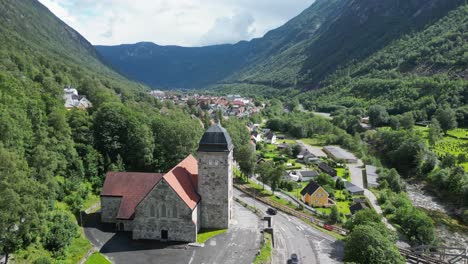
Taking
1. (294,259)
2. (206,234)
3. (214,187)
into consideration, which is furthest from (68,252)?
(294,259)

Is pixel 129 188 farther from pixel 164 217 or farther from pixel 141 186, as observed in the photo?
pixel 164 217

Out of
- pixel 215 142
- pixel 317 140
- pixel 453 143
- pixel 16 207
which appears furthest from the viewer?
pixel 317 140

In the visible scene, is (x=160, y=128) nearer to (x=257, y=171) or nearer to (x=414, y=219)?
(x=257, y=171)

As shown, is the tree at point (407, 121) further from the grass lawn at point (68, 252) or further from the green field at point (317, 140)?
the grass lawn at point (68, 252)

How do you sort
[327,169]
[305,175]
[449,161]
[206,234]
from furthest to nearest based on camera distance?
[327,169], [449,161], [305,175], [206,234]

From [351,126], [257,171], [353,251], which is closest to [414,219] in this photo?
[353,251]

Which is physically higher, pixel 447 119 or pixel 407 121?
pixel 447 119

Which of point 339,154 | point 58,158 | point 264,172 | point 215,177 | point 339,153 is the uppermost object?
point 58,158
